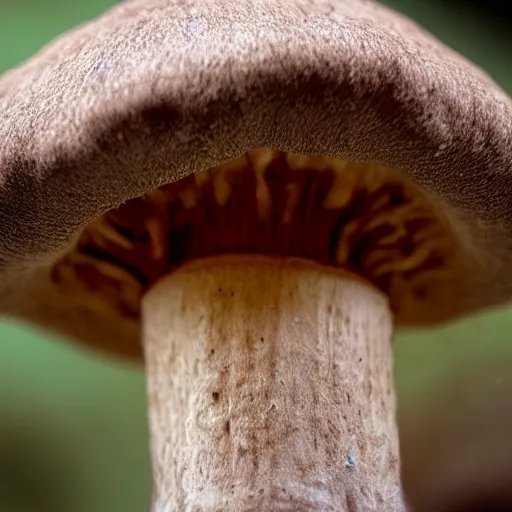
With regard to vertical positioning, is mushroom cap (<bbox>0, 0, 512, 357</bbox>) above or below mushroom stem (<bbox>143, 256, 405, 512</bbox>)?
above

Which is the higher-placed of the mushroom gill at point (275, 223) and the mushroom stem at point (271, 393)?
the mushroom gill at point (275, 223)

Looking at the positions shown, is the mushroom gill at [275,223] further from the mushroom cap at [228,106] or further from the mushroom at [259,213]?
the mushroom cap at [228,106]

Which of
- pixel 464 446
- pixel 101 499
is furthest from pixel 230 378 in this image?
pixel 101 499

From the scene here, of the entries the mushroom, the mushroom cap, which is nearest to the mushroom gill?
the mushroom

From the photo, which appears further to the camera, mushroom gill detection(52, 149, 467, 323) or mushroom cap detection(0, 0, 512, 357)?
mushroom gill detection(52, 149, 467, 323)

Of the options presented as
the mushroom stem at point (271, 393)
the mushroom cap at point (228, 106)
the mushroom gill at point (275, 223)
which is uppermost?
the mushroom gill at point (275, 223)

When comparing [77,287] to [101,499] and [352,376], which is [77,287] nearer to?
[352,376]

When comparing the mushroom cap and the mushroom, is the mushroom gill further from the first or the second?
the mushroom cap

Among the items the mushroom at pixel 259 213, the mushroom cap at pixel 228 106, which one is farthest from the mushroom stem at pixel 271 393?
the mushroom cap at pixel 228 106
